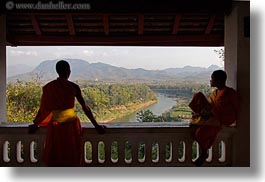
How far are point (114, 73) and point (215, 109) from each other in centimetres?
88

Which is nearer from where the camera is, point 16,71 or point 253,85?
point 253,85

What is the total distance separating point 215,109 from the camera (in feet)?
7.93

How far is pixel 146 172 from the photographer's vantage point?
216cm

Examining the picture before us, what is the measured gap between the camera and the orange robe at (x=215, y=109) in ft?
7.88

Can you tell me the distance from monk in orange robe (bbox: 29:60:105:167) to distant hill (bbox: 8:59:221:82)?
0.48 metres

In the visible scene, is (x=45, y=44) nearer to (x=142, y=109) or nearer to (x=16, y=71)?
(x=16, y=71)

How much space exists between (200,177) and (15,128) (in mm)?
1219

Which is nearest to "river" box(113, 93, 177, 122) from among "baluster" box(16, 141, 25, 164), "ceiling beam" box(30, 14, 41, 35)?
"baluster" box(16, 141, 25, 164)

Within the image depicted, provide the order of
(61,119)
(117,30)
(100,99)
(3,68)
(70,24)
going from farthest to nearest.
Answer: (117,30)
(70,24)
(100,99)
(3,68)
(61,119)

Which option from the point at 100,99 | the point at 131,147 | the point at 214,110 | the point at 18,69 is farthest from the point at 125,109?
the point at 18,69

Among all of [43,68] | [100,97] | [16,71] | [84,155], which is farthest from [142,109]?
[16,71]

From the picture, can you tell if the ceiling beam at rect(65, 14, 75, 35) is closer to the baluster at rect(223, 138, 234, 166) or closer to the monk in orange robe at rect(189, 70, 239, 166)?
the monk in orange robe at rect(189, 70, 239, 166)

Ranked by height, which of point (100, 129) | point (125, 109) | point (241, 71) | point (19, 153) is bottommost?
point (19, 153)

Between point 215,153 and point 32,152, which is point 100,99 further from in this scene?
point 215,153
